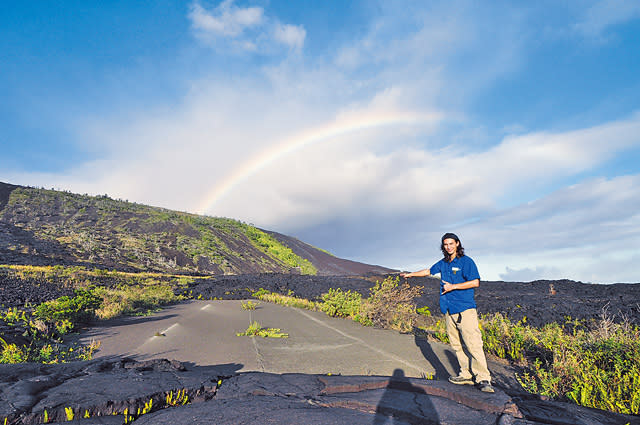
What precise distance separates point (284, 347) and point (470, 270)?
4.47 meters

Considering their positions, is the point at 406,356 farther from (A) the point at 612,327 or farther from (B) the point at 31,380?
(B) the point at 31,380

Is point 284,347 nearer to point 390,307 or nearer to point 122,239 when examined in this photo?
point 390,307

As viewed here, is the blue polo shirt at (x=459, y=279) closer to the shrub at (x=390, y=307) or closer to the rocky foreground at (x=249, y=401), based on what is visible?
the rocky foreground at (x=249, y=401)

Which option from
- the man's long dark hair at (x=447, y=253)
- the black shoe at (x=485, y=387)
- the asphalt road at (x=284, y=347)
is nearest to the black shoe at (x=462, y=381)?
the black shoe at (x=485, y=387)

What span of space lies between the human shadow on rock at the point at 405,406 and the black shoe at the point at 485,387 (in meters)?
0.73

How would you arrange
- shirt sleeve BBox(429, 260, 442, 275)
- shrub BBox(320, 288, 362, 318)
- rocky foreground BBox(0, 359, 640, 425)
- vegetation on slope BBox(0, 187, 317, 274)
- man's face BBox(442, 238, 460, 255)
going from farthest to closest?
vegetation on slope BBox(0, 187, 317, 274) < shrub BBox(320, 288, 362, 318) < shirt sleeve BBox(429, 260, 442, 275) < man's face BBox(442, 238, 460, 255) < rocky foreground BBox(0, 359, 640, 425)

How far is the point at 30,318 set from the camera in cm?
920

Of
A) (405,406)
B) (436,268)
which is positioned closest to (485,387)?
(405,406)

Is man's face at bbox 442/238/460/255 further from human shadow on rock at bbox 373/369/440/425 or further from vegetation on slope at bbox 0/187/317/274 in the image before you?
vegetation on slope at bbox 0/187/317/274

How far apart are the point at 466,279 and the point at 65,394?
4776mm

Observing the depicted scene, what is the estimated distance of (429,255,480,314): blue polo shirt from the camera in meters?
4.55

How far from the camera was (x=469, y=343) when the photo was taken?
447 cm

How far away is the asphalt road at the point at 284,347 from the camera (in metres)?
5.90

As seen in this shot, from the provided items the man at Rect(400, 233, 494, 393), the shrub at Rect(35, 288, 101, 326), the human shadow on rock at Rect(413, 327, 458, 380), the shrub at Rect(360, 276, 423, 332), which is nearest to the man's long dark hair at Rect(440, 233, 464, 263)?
the man at Rect(400, 233, 494, 393)
